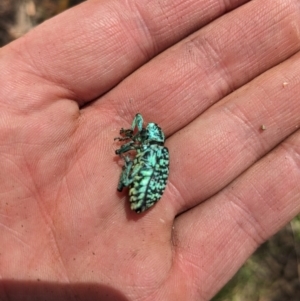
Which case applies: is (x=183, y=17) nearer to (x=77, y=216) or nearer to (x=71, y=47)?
(x=71, y=47)

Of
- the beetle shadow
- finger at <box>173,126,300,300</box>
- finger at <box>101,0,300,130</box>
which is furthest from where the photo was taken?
finger at <box>101,0,300,130</box>

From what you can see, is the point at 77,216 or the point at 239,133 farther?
the point at 239,133

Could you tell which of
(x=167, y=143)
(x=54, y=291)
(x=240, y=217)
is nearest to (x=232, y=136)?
(x=167, y=143)

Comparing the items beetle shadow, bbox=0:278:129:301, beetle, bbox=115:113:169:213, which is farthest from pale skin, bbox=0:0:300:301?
beetle, bbox=115:113:169:213

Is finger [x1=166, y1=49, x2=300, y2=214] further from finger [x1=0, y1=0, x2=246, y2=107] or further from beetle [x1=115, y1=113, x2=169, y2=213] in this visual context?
finger [x1=0, y1=0, x2=246, y2=107]

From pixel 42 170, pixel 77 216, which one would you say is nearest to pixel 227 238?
pixel 77 216

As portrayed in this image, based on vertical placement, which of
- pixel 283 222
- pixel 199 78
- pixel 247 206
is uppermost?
pixel 199 78
